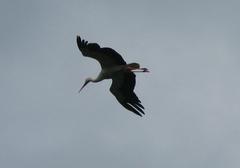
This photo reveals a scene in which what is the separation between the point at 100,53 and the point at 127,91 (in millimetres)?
1718

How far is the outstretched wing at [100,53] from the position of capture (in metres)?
53.5

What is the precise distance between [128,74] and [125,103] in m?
0.99

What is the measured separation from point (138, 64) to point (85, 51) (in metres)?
1.81

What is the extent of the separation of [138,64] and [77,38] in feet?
7.13

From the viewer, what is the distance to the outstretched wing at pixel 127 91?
54.4 metres

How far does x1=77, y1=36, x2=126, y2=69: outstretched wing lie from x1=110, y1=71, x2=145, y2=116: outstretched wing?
2.00 feet

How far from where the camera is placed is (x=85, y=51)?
53688mm

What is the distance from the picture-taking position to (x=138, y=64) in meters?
53.3

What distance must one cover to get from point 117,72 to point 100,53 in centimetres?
91

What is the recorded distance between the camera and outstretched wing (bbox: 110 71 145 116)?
54375mm

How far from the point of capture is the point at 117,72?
5412 centimetres

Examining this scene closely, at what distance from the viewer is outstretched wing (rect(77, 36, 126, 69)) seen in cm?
5353

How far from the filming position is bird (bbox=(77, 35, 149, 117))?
53.6m

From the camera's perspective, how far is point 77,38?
176 ft
